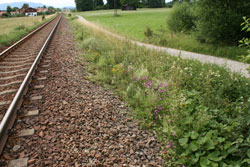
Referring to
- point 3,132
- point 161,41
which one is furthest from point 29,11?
point 3,132

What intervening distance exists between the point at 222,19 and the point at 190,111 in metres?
8.53

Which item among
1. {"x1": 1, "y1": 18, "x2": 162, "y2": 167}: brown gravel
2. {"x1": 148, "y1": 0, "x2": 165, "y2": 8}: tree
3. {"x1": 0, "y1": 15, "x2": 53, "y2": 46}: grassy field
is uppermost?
A: {"x1": 148, "y1": 0, "x2": 165, "y2": 8}: tree

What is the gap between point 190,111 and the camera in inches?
147

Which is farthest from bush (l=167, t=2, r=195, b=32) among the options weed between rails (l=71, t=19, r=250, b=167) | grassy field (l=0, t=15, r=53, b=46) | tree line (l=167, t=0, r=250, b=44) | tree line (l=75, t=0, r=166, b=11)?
tree line (l=75, t=0, r=166, b=11)

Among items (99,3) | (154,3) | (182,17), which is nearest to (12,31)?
(182,17)

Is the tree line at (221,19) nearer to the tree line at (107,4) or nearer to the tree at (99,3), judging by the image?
the tree line at (107,4)

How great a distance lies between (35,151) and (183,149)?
8.15 ft

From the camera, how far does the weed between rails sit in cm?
281

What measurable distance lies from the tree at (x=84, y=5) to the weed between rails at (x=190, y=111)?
108 meters

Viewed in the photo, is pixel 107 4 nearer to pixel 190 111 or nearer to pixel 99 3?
pixel 99 3

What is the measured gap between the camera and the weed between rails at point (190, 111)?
2814 millimetres

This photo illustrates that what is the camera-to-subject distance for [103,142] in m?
3.14

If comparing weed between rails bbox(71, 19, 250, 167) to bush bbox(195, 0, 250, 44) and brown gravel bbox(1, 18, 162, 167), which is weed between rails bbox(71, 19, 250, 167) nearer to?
brown gravel bbox(1, 18, 162, 167)

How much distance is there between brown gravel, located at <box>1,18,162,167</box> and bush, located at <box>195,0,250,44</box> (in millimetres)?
8521
